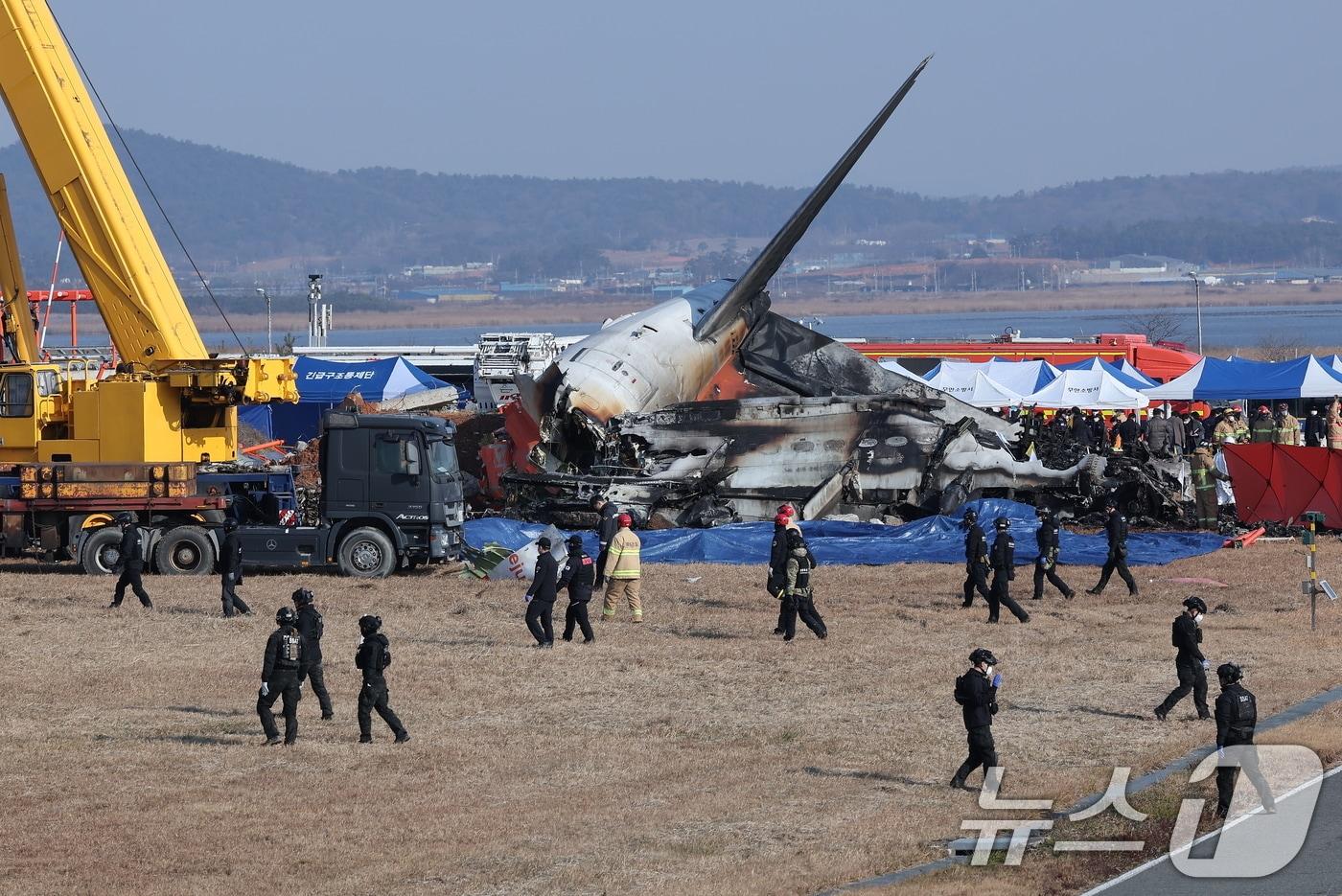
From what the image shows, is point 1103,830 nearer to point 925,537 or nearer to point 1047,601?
point 1047,601

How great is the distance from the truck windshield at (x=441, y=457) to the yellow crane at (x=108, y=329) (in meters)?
3.45

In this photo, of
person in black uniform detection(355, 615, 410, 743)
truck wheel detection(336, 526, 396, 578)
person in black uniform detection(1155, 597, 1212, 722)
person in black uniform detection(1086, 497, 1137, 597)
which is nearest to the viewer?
person in black uniform detection(355, 615, 410, 743)

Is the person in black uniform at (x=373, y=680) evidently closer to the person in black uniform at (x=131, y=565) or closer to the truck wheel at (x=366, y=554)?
the person in black uniform at (x=131, y=565)

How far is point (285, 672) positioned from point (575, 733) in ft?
9.41

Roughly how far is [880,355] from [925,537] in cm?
3704

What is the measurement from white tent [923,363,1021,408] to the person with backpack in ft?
86.8

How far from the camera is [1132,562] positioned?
27125 mm

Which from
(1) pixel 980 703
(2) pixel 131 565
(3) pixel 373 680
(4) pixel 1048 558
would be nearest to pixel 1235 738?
(1) pixel 980 703

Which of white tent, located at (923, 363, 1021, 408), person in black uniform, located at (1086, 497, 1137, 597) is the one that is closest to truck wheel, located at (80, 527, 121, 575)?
person in black uniform, located at (1086, 497, 1137, 597)

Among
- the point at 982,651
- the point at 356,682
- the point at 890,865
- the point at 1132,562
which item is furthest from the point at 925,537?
the point at 890,865

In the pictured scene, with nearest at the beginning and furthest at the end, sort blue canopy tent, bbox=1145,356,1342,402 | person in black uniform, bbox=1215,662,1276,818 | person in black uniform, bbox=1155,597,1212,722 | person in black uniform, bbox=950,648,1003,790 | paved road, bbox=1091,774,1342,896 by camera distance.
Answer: paved road, bbox=1091,774,1342,896 < person in black uniform, bbox=1215,662,1276,818 < person in black uniform, bbox=950,648,1003,790 < person in black uniform, bbox=1155,597,1212,722 < blue canopy tent, bbox=1145,356,1342,402

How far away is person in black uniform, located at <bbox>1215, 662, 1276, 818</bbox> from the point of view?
1287 cm

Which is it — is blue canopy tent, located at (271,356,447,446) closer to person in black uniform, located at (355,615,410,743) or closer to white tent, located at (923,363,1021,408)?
white tent, located at (923,363,1021,408)

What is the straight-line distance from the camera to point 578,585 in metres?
20.5
